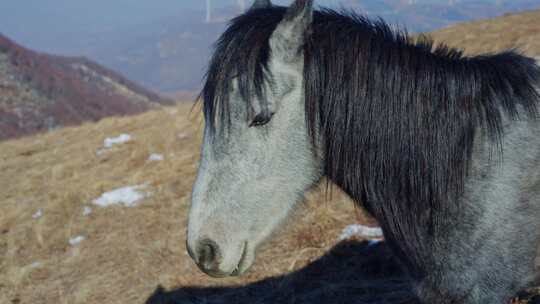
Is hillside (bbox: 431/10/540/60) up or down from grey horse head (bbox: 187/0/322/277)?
down

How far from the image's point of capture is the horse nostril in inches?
79.5

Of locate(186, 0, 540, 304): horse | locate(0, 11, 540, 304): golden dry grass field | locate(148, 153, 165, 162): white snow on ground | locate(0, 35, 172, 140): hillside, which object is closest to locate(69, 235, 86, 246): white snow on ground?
locate(0, 11, 540, 304): golden dry grass field

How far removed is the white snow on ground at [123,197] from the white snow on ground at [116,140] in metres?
3.34

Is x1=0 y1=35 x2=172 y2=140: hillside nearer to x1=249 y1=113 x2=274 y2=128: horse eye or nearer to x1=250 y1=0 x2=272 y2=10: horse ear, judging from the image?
x1=250 y1=0 x2=272 y2=10: horse ear

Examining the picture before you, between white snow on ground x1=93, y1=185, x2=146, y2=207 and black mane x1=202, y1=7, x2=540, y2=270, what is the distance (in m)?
5.59

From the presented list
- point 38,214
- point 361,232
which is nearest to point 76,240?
point 38,214

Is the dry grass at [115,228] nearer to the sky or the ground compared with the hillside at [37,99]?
nearer to the sky

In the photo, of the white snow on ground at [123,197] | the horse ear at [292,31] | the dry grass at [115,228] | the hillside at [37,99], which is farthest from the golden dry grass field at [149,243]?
the hillside at [37,99]

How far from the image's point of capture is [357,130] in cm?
208

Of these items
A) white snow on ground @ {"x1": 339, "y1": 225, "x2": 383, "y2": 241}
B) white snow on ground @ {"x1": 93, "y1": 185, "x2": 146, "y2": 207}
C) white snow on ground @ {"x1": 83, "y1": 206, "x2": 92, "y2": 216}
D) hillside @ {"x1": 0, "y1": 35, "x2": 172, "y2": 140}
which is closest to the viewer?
white snow on ground @ {"x1": 339, "y1": 225, "x2": 383, "y2": 241}

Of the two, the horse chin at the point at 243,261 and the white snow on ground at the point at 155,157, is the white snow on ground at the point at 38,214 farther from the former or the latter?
the horse chin at the point at 243,261

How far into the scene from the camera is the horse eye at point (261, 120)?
6.46ft

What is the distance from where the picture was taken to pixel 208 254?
2.05 metres

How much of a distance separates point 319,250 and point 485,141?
115 inches
